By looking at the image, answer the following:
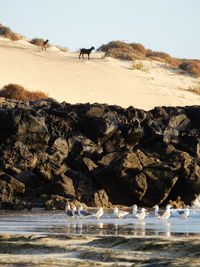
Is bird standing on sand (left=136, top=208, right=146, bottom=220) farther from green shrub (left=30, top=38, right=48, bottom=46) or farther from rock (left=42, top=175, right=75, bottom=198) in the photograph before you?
green shrub (left=30, top=38, right=48, bottom=46)

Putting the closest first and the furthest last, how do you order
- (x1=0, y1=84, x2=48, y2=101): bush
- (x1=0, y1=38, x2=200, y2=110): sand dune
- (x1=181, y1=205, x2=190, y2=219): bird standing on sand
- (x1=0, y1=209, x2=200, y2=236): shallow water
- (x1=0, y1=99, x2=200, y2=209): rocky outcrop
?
(x1=0, y1=209, x2=200, y2=236): shallow water
(x1=181, y1=205, x2=190, y2=219): bird standing on sand
(x1=0, y1=99, x2=200, y2=209): rocky outcrop
(x1=0, y1=84, x2=48, y2=101): bush
(x1=0, y1=38, x2=200, y2=110): sand dune

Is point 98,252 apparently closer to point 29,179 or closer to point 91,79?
point 29,179

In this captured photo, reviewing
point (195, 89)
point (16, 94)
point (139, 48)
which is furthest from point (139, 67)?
point (16, 94)

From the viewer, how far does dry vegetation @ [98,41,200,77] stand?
6681cm

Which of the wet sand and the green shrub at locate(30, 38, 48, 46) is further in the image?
the green shrub at locate(30, 38, 48, 46)

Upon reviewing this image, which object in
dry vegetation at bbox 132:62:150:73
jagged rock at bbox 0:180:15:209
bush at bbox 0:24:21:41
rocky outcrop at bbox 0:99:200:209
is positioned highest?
bush at bbox 0:24:21:41

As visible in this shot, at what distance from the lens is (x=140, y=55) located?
72312mm

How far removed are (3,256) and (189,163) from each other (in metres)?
15.7

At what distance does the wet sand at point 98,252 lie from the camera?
7906mm

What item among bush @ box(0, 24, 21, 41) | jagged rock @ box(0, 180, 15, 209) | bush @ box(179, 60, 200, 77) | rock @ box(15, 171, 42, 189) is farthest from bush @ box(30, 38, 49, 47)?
jagged rock @ box(0, 180, 15, 209)

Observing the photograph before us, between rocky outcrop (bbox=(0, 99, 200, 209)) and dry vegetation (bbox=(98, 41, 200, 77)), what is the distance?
3869 centimetres

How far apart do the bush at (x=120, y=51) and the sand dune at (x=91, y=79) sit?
2.53 m

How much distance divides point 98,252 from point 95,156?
642 inches

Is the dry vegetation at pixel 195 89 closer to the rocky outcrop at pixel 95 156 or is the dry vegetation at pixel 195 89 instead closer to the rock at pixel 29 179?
the rocky outcrop at pixel 95 156
